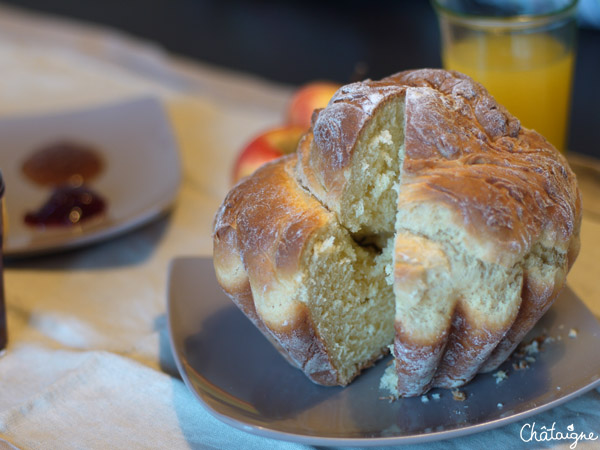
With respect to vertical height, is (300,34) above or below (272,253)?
below

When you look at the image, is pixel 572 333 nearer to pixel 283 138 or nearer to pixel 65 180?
pixel 283 138

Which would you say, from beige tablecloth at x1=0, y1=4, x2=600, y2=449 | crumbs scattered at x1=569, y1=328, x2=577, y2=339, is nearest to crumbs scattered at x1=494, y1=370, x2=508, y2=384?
beige tablecloth at x1=0, y1=4, x2=600, y2=449

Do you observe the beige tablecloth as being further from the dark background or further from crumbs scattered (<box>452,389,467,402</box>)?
the dark background

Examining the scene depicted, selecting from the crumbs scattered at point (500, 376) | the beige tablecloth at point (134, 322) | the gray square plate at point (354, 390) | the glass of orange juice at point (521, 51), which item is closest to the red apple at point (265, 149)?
the beige tablecloth at point (134, 322)

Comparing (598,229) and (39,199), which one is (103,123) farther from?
(598,229)

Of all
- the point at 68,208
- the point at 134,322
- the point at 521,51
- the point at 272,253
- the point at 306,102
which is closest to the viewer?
the point at 272,253

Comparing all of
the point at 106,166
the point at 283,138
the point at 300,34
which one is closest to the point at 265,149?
the point at 283,138

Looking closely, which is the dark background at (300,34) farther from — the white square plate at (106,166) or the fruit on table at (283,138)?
the white square plate at (106,166)
